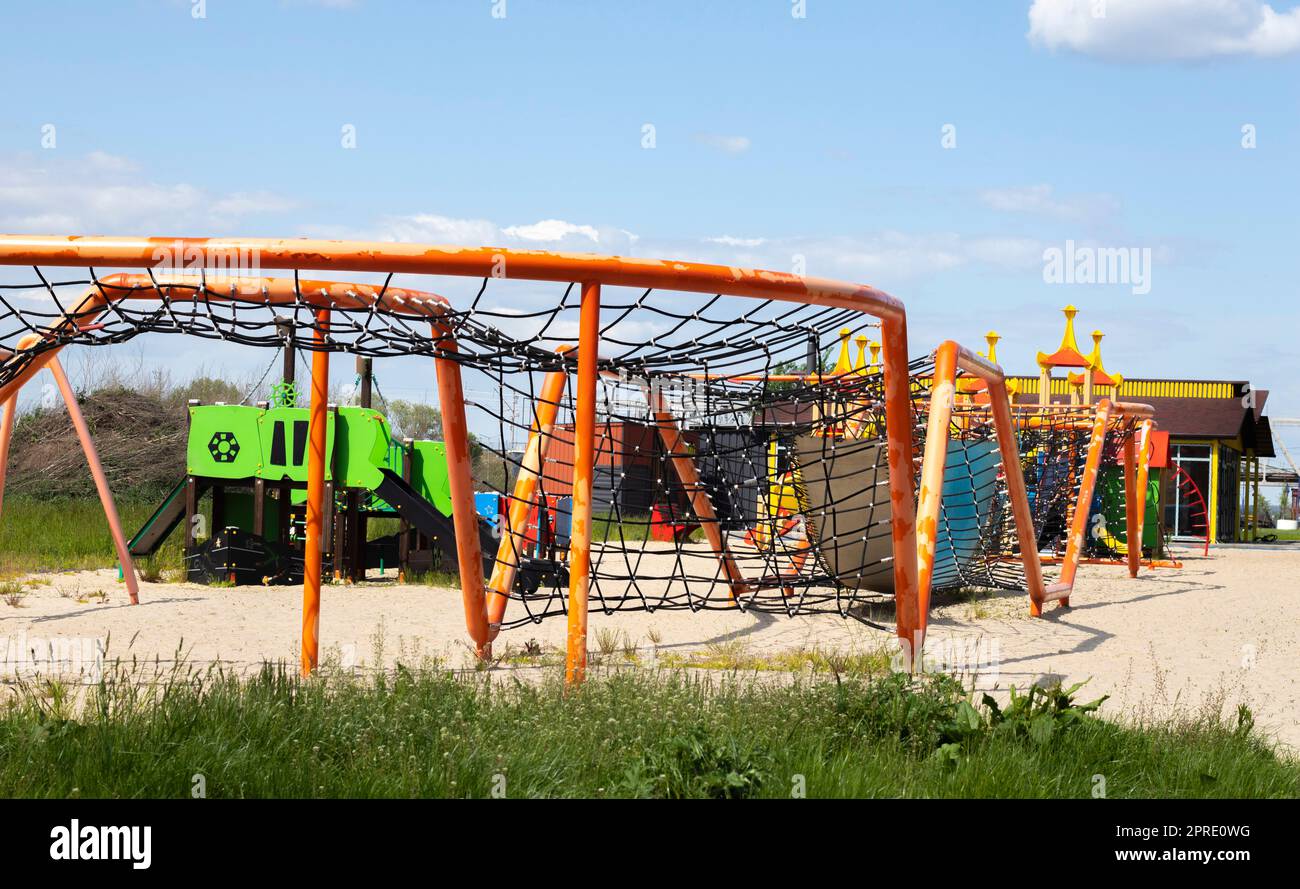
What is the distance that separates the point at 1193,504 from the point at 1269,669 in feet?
82.0

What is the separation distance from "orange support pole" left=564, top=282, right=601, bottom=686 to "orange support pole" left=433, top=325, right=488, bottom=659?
3.78 feet

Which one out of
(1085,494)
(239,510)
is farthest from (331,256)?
(239,510)

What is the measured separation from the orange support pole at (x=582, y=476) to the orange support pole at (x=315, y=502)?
148 cm

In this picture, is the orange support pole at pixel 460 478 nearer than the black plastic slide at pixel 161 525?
Yes

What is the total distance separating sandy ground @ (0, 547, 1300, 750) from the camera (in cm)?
657

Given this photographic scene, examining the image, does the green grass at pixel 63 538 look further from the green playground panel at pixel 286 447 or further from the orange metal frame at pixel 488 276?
the orange metal frame at pixel 488 276

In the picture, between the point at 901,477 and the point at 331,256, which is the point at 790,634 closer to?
the point at 901,477

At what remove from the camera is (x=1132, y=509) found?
14180 mm

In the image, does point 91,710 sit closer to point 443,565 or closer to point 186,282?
point 186,282

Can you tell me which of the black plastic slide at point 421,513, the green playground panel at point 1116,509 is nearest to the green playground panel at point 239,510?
the black plastic slide at point 421,513

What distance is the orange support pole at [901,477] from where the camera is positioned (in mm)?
6129
